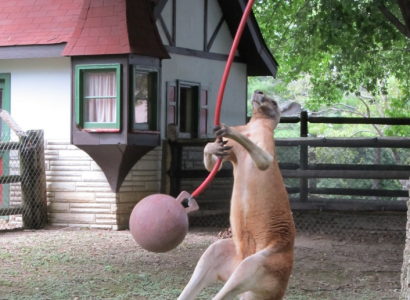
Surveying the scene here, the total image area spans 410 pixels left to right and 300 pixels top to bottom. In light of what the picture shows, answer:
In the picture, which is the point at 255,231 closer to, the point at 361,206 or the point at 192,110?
the point at 361,206

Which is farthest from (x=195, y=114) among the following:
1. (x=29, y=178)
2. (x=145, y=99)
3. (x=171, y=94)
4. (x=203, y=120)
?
(x=29, y=178)

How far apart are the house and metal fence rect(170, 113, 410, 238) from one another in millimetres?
965

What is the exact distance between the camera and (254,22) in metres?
14.6

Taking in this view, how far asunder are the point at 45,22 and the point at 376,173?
6.64 meters

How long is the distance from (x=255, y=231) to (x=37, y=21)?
8.91 m

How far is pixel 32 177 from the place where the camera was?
12.2m

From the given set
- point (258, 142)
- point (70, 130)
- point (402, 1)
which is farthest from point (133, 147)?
point (258, 142)

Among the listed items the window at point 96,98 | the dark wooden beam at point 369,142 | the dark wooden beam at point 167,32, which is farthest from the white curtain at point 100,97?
the dark wooden beam at point 369,142

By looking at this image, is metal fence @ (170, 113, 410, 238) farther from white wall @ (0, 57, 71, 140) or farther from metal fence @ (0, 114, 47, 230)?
metal fence @ (0, 114, 47, 230)

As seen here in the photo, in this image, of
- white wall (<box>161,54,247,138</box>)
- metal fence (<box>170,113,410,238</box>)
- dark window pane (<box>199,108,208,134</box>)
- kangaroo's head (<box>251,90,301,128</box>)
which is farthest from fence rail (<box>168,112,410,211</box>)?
kangaroo's head (<box>251,90,301,128</box>)

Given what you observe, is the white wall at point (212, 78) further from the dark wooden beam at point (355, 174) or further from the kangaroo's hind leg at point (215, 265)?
the kangaroo's hind leg at point (215, 265)

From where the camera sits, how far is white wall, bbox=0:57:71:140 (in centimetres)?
1241

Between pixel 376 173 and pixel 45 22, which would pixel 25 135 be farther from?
pixel 376 173

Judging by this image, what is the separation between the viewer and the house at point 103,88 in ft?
37.8
